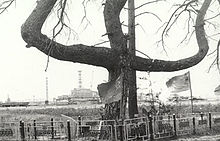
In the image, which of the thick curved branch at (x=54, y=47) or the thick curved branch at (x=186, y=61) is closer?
the thick curved branch at (x=54, y=47)

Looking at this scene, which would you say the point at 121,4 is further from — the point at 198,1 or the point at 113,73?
the point at 198,1

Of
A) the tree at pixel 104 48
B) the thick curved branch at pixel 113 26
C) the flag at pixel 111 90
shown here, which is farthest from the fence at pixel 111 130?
the thick curved branch at pixel 113 26

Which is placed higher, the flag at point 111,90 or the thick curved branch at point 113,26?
the thick curved branch at point 113,26

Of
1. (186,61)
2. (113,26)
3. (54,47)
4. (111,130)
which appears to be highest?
(113,26)

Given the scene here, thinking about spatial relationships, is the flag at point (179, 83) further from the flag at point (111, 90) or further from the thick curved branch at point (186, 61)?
the flag at point (111, 90)

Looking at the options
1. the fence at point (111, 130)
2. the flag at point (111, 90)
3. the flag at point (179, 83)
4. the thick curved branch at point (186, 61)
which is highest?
the thick curved branch at point (186, 61)

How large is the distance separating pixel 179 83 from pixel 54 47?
1163 cm

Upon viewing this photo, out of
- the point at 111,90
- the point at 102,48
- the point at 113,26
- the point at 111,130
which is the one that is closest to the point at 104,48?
the point at 102,48

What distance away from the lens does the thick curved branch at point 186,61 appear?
16725 millimetres

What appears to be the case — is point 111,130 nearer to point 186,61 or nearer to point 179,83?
point 186,61

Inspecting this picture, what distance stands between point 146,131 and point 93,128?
2886mm

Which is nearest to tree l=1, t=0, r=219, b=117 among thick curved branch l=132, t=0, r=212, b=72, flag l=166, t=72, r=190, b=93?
thick curved branch l=132, t=0, r=212, b=72

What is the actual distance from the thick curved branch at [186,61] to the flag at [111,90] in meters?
1.60

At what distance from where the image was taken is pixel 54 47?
14.6 m
